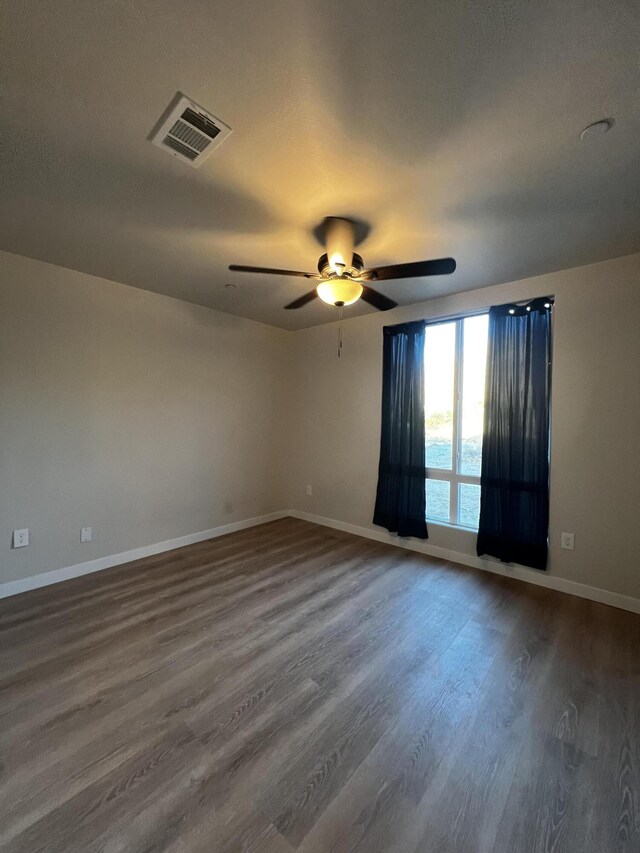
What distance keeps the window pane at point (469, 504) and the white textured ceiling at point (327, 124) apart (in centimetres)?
205

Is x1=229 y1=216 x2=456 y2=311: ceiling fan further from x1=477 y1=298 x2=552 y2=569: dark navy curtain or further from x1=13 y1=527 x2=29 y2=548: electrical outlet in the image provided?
x1=13 y1=527 x2=29 y2=548: electrical outlet

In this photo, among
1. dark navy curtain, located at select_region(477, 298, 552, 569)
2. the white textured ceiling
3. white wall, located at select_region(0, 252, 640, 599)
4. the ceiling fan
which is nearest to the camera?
the white textured ceiling

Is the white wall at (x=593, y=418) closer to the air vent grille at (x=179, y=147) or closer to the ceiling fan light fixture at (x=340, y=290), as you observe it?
the ceiling fan light fixture at (x=340, y=290)

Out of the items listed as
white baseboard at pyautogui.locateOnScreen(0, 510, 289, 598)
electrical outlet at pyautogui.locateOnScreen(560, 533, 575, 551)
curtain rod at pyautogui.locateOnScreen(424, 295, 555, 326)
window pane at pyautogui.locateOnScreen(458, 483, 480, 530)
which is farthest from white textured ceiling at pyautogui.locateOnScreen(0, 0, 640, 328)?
white baseboard at pyautogui.locateOnScreen(0, 510, 289, 598)

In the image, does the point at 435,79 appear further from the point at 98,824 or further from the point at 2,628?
the point at 2,628

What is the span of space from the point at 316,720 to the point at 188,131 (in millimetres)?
2659

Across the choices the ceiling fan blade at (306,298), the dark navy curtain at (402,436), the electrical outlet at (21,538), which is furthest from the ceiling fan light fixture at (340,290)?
the electrical outlet at (21,538)

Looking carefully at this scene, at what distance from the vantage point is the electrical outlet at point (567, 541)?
108 inches

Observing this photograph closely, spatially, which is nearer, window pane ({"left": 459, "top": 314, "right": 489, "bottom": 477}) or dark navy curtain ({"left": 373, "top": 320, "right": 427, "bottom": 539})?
window pane ({"left": 459, "top": 314, "right": 489, "bottom": 477})

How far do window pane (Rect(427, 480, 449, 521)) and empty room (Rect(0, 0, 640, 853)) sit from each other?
→ 0.07 ft

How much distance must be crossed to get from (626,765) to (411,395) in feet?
→ 9.13

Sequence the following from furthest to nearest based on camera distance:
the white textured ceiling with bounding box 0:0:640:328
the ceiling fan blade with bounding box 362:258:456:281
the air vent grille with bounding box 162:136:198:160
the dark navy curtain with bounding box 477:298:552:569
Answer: the dark navy curtain with bounding box 477:298:552:569 → the ceiling fan blade with bounding box 362:258:456:281 → the air vent grille with bounding box 162:136:198:160 → the white textured ceiling with bounding box 0:0:640:328

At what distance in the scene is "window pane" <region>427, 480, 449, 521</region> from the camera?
11.4 feet

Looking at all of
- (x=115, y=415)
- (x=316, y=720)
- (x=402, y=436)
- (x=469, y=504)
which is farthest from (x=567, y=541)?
(x=115, y=415)
